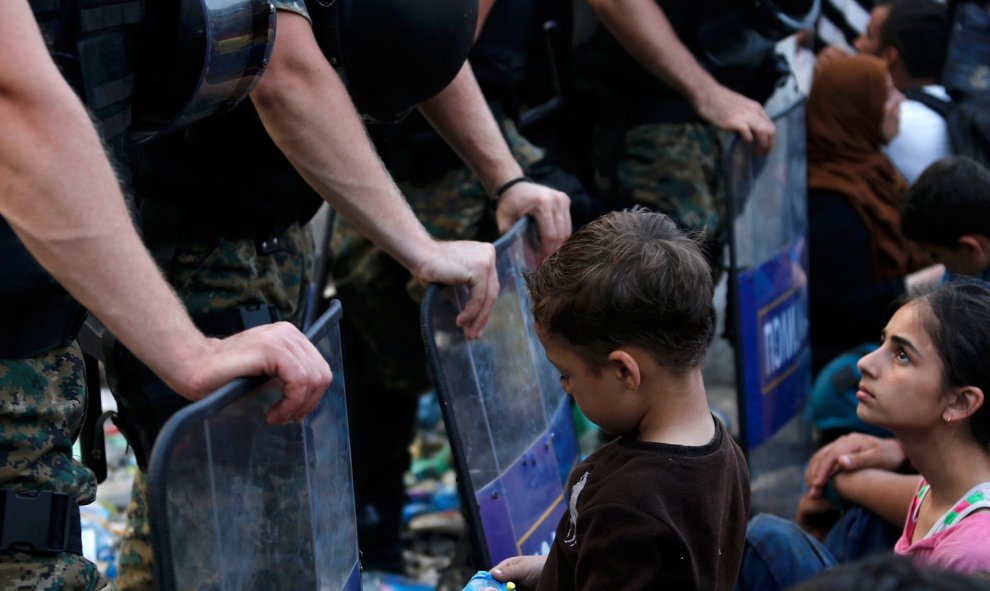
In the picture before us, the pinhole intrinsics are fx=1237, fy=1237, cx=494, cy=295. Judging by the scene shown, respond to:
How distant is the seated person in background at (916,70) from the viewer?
4.94 m

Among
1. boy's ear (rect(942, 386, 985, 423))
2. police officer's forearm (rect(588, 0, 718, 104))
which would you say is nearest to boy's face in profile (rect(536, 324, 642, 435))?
boy's ear (rect(942, 386, 985, 423))

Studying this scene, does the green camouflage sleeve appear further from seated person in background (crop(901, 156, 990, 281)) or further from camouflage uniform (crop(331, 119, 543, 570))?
seated person in background (crop(901, 156, 990, 281))

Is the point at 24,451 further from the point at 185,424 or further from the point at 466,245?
the point at 466,245

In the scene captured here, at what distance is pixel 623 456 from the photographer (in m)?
1.68

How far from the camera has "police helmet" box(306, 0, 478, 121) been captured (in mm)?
2277

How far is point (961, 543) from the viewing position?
1.90 m

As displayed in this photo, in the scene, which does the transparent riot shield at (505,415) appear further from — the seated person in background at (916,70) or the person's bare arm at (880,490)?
the seated person in background at (916,70)

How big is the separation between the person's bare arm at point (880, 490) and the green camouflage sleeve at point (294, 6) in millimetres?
1547

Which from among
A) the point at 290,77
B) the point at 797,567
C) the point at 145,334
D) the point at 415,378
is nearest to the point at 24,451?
the point at 145,334

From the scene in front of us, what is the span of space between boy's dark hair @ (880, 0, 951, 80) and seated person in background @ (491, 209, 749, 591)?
12.5 ft

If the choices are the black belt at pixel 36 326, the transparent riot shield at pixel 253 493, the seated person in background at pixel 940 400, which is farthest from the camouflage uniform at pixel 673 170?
the black belt at pixel 36 326

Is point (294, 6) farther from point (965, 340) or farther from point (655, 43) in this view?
point (655, 43)

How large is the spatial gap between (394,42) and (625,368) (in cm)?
90

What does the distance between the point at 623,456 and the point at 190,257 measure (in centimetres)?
108
